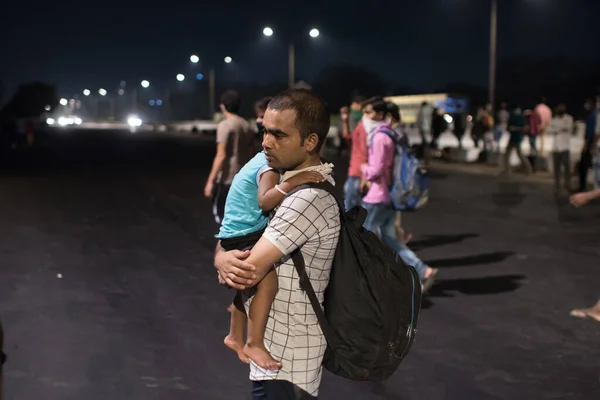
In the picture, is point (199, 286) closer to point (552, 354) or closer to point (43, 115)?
point (552, 354)

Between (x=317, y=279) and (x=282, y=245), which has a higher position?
(x=282, y=245)

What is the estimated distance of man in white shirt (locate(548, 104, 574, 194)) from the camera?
600 inches

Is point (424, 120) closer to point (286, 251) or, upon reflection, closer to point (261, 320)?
point (261, 320)

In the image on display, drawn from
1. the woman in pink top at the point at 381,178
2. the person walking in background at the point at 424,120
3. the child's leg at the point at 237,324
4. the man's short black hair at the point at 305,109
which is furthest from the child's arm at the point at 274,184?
the person walking in background at the point at 424,120

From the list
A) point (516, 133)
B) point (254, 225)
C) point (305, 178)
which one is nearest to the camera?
point (305, 178)

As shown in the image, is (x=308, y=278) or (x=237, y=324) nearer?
(x=308, y=278)

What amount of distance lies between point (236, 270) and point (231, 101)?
4.55 m

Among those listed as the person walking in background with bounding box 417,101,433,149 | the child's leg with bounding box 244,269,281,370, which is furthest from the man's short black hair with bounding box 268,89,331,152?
the person walking in background with bounding box 417,101,433,149

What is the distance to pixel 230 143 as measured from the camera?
7.21m

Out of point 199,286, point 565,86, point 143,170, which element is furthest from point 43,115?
point 199,286

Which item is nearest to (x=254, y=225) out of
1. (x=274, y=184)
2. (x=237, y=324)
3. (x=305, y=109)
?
(x=274, y=184)

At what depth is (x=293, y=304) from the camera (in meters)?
2.71

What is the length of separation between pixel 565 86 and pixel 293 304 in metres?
89.6

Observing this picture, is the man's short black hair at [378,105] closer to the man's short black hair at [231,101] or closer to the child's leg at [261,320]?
the man's short black hair at [231,101]
